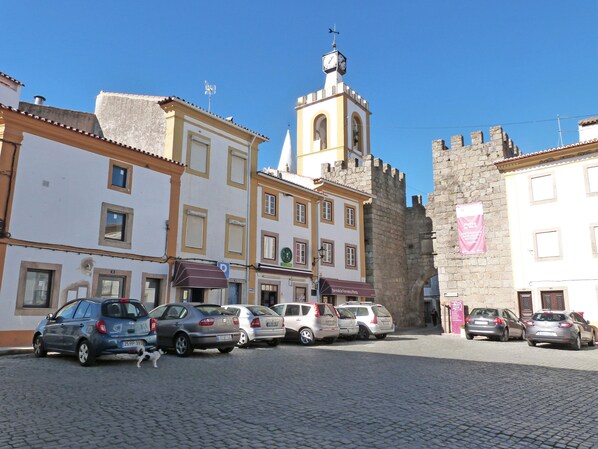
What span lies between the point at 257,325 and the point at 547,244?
1756 centimetres

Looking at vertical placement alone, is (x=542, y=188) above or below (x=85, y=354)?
above

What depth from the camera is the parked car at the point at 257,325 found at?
15.5m

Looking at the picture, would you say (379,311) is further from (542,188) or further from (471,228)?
(542,188)

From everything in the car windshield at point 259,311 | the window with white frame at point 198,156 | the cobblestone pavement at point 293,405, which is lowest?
the cobblestone pavement at point 293,405

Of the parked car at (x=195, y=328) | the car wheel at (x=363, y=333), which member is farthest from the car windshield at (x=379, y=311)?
the parked car at (x=195, y=328)

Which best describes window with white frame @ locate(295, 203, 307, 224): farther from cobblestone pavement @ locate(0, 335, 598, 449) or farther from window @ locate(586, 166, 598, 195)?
cobblestone pavement @ locate(0, 335, 598, 449)

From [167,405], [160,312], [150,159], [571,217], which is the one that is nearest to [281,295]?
[150,159]

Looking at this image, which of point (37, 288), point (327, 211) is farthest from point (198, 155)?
point (327, 211)

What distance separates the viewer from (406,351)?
15.5 meters

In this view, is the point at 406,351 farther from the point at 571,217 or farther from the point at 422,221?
the point at 422,221

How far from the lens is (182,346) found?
12.9 metres

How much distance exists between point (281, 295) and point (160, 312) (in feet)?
39.2

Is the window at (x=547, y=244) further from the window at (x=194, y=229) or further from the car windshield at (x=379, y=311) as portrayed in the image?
the window at (x=194, y=229)

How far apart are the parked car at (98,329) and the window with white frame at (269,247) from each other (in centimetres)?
1367
